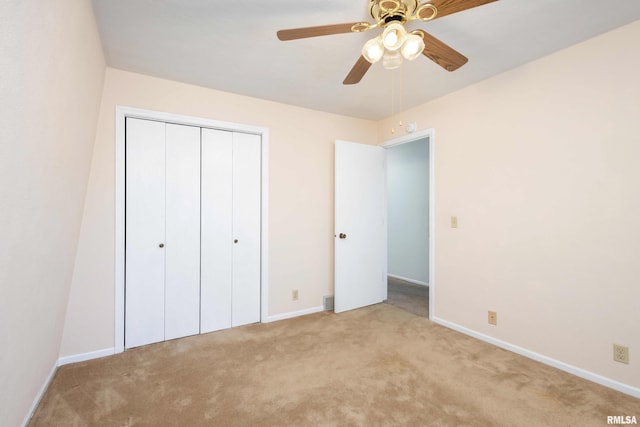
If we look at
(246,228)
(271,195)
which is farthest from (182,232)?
(271,195)

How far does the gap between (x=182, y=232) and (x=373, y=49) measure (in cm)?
226

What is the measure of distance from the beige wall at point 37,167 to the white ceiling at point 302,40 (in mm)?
328

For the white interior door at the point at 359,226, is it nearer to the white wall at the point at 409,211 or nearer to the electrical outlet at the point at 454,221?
the electrical outlet at the point at 454,221

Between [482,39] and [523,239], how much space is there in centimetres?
159

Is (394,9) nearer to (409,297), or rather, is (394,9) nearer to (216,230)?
(216,230)

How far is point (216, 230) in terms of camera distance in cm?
285

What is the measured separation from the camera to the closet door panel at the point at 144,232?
246 centimetres

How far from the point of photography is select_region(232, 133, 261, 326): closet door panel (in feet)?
9.66

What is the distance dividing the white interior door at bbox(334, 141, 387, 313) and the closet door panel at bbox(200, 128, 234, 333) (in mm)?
1226

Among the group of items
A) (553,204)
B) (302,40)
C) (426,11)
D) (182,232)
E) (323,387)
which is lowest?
(323,387)

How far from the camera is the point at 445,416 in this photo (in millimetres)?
1634

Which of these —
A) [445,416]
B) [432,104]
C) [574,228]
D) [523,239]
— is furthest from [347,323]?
[432,104]

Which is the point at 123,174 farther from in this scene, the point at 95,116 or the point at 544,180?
the point at 544,180

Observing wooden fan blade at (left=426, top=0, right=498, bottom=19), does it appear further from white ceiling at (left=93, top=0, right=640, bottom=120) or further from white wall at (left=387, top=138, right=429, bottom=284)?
white wall at (left=387, top=138, right=429, bottom=284)
